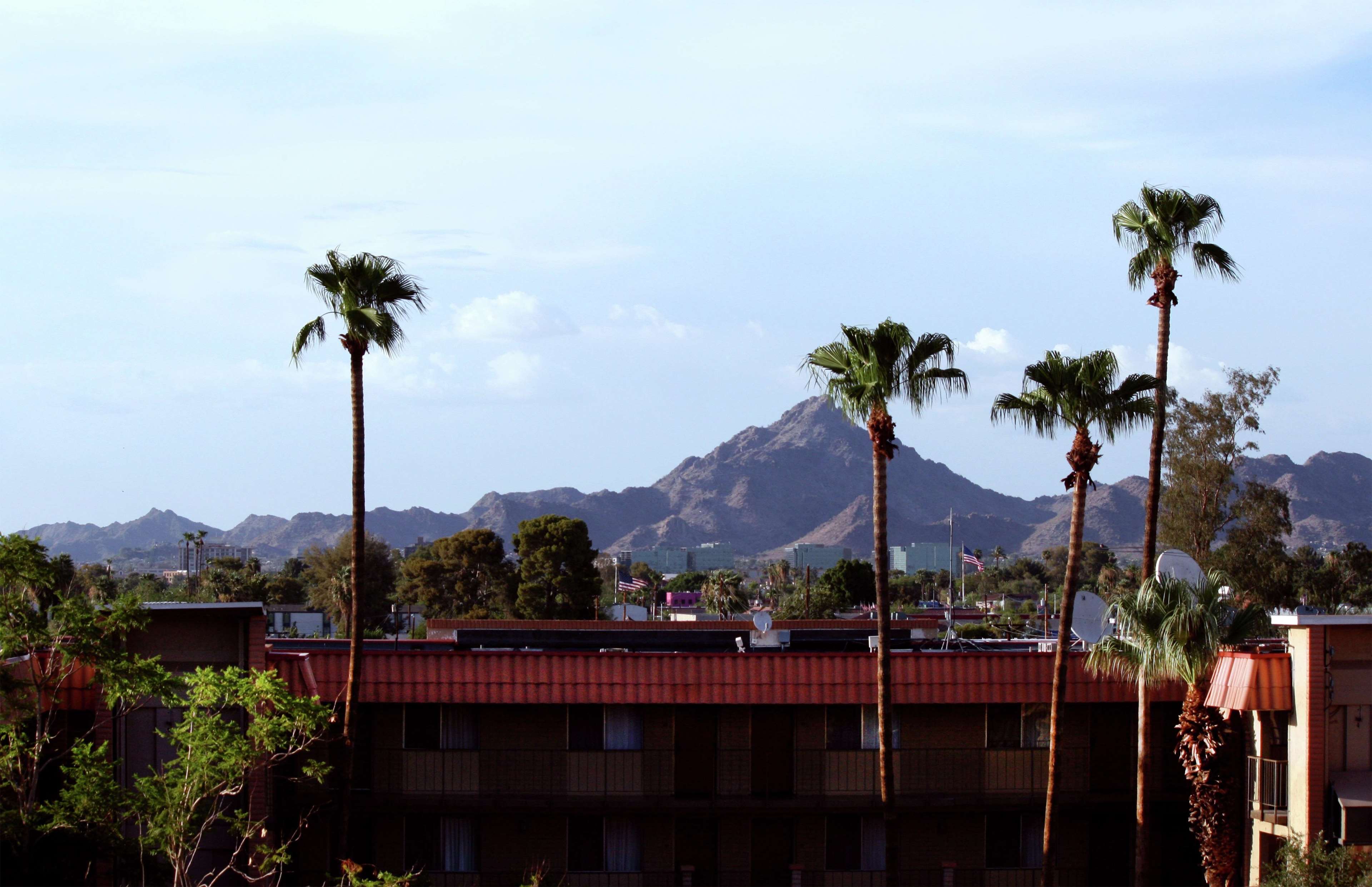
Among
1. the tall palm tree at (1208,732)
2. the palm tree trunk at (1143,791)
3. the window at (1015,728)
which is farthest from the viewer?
the window at (1015,728)

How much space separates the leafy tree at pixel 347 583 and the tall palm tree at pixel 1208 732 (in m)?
65.7

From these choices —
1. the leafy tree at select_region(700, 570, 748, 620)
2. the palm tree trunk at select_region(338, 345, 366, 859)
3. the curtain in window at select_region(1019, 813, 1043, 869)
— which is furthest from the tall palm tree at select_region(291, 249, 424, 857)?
the leafy tree at select_region(700, 570, 748, 620)

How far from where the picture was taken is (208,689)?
56.4 feet

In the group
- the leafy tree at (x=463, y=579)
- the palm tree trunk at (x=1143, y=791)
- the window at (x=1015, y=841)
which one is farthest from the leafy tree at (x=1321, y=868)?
the leafy tree at (x=463, y=579)

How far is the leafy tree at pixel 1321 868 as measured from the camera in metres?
21.8

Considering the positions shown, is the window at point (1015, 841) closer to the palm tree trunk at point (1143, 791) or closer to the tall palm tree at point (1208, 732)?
the palm tree trunk at point (1143, 791)

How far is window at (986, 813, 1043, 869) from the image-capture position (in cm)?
2642

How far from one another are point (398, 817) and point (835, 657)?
842 cm

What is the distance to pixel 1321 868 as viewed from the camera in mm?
21984

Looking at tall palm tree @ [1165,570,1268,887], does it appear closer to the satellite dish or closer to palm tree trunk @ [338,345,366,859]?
the satellite dish

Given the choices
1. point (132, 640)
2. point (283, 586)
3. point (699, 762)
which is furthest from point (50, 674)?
point (283, 586)

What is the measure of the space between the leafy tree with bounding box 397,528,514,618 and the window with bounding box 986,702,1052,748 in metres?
69.2

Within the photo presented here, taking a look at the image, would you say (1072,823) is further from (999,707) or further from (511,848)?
(511,848)

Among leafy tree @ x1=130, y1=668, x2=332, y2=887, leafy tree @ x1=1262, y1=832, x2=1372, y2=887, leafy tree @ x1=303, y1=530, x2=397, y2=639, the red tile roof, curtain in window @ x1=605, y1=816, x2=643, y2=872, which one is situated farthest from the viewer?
leafy tree @ x1=303, y1=530, x2=397, y2=639
